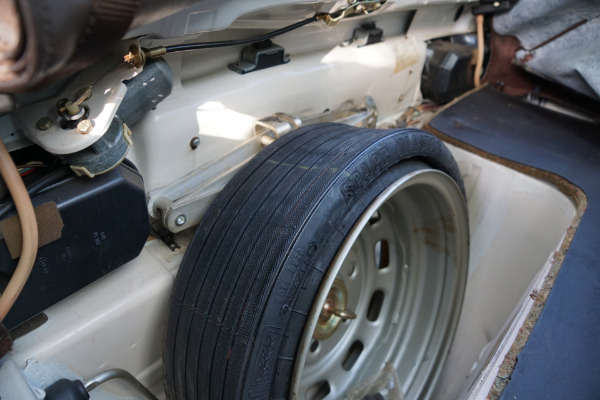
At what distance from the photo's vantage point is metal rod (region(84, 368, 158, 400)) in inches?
35.6

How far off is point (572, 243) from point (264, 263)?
2.80ft

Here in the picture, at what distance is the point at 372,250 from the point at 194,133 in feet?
1.98

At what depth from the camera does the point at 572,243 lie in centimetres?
125

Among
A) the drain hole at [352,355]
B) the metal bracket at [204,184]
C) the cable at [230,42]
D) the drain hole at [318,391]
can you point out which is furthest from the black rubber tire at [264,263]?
the drain hole at [352,355]

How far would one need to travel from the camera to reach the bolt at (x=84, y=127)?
2.56 ft

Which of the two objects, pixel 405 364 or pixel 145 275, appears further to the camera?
pixel 405 364

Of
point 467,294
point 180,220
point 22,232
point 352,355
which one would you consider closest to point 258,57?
point 180,220

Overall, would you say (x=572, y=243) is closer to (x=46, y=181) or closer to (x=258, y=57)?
(x=258, y=57)

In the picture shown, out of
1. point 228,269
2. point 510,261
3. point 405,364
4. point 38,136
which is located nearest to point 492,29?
point 510,261

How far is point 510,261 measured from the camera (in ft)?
5.20

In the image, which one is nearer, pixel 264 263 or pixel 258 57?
pixel 264 263

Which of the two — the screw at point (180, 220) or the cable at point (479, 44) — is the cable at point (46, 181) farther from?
the cable at point (479, 44)

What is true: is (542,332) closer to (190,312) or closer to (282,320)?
(282,320)

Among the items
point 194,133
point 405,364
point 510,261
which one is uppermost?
point 194,133
